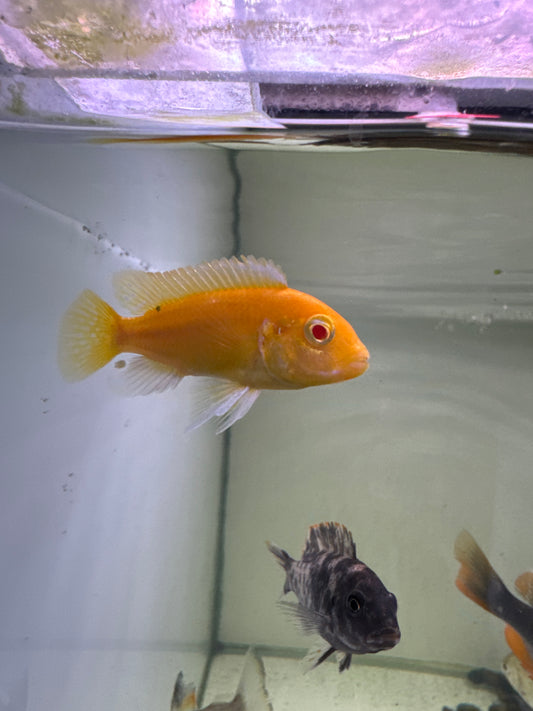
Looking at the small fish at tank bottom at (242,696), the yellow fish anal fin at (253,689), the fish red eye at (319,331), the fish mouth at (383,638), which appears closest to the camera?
the fish red eye at (319,331)

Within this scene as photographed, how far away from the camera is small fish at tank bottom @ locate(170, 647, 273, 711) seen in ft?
5.91

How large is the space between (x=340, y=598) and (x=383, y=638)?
0.45 feet

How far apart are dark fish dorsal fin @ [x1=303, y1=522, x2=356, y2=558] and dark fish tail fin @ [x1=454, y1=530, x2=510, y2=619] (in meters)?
0.57

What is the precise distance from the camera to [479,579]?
1.71 m

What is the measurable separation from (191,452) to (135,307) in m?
A: 1.48

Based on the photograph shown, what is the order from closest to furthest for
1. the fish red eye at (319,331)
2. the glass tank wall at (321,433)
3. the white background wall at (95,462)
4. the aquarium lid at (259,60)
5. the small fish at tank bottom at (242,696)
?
the fish red eye at (319,331) < the aquarium lid at (259,60) < the white background wall at (95,462) < the small fish at tank bottom at (242,696) < the glass tank wall at (321,433)

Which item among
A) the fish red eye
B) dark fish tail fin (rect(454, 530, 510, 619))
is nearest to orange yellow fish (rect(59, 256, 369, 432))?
the fish red eye

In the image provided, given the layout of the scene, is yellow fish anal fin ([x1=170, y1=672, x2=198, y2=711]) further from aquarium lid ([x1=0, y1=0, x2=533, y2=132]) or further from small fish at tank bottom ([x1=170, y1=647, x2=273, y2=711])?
aquarium lid ([x1=0, y1=0, x2=533, y2=132])

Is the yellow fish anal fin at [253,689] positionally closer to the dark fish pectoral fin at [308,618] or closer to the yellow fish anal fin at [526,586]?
the dark fish pectoral fin at [308,618]

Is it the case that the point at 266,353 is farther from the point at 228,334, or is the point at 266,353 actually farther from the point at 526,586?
the point at 526,586

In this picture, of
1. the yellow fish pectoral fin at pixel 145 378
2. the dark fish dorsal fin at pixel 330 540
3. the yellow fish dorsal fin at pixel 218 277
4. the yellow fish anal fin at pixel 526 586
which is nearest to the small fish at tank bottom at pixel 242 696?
the dark fish dorsal fin at pixel 330 540

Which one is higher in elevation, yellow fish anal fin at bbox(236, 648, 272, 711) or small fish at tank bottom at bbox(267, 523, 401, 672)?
small fish at tank bottom at bbox(267, 523, 401, 672)

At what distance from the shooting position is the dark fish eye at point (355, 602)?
126 cm

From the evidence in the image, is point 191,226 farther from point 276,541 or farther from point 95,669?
point 95,669
